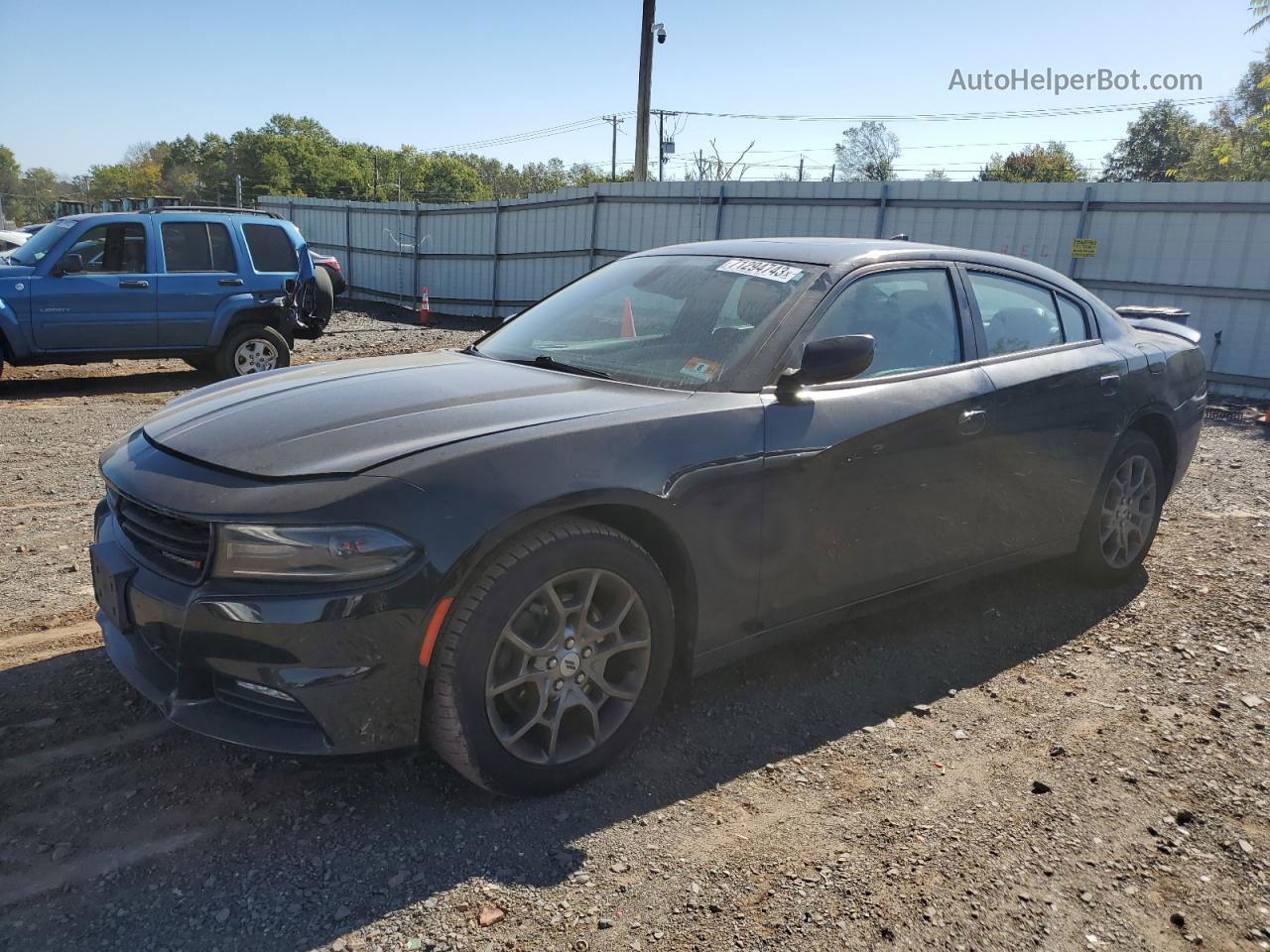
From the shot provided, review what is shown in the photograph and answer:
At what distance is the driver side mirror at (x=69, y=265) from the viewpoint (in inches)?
372

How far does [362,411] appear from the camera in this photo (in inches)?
113

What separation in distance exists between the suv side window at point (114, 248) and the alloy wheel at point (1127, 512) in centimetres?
953

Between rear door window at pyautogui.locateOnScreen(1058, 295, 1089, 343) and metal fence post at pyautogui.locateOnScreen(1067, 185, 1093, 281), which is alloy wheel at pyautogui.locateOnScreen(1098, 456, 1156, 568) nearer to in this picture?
rear door window at pyautogui.locateOnScreen(1058, 295, 1089, 343)

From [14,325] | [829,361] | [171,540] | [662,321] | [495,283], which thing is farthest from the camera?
[495,283]

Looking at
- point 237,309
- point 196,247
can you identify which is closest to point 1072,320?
point 237,309

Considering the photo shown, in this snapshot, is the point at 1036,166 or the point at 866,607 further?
the point at 1036,166

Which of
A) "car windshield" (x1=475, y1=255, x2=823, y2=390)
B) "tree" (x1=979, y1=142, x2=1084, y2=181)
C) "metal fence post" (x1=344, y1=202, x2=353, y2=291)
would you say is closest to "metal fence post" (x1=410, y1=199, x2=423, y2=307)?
"metal fence post" (x1=344, y1=202, x2=353, y2=291)

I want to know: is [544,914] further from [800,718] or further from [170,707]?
[800,718]

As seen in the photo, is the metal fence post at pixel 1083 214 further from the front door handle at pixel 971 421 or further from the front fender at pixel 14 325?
the front fender at pixel 14 325

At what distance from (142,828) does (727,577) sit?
1.81 metres

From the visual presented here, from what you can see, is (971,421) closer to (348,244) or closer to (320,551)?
(320,551)

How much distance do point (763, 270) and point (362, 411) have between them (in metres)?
1.64

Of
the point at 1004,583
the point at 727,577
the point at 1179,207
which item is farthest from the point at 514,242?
the point at 727,577

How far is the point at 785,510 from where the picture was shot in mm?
3100
